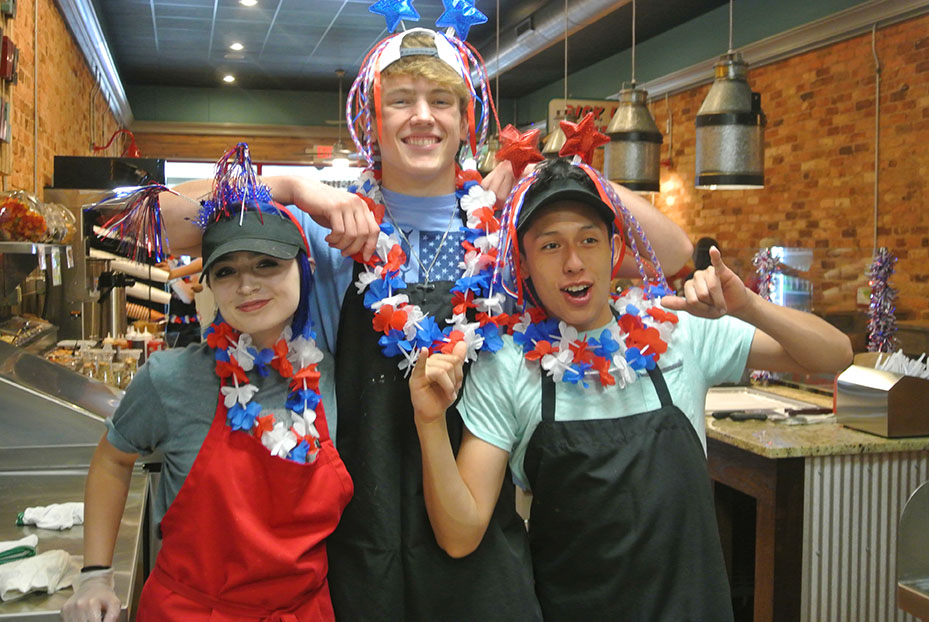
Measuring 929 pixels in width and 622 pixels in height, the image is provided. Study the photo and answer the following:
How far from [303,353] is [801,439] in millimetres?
2388

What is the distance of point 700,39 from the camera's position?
26.4 feet

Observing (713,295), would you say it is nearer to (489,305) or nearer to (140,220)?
(489,305)

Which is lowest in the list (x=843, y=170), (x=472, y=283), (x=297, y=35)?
(x=472, y=283)

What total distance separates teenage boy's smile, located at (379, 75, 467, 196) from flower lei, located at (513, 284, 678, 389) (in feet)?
1.22

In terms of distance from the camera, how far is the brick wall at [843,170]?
5.43 metres

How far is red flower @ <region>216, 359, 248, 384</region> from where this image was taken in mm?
1696

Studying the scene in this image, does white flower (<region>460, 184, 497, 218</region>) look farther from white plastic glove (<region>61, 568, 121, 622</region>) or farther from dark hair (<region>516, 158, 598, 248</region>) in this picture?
white plastic glove (<region>61, 568, 121, 622</region>)

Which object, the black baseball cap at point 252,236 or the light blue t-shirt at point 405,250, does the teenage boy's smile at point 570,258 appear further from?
the black baseball cap at point 252,236

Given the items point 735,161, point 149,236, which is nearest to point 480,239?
point 149,236

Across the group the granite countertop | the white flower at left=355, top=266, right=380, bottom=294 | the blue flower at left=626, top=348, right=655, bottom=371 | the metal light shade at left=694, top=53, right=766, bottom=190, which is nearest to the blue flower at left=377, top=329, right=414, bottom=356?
the white flower at left=355, top=266, right=380, bottom=294

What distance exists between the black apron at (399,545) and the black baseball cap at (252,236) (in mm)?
290

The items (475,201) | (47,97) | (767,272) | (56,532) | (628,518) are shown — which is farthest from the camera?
(47,97)

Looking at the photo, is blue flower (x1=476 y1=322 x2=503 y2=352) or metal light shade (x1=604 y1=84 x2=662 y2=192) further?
metal light shade (x1=604 y1=84 x2=662 y2=192)

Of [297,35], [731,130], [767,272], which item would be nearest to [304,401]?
[731,130]
